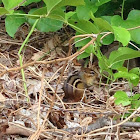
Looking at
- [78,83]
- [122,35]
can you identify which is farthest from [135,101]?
[78,83]

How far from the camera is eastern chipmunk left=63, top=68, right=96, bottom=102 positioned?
2610mm

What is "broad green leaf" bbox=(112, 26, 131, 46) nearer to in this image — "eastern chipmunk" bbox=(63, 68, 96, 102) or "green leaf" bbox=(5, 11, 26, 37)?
"eastern chipmunk" bbox=(63, 68, 96, 102)

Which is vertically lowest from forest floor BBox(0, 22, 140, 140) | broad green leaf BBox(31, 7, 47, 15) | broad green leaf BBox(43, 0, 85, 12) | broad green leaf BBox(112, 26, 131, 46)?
forest floor BBox(0, 22, 140, 140)

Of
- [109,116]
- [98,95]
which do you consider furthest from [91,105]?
[109,116]

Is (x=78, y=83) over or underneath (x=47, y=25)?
underneath

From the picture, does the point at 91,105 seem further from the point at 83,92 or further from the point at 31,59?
the point at 31,59

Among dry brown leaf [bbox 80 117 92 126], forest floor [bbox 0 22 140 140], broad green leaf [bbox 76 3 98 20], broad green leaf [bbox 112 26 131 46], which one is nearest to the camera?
broad green leaf [bbox 112 26 131 46]

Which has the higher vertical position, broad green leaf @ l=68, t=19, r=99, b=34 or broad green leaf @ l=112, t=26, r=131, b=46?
broad green leaf @ l=68, t=19, r=99, b=34

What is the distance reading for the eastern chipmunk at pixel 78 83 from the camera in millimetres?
2610

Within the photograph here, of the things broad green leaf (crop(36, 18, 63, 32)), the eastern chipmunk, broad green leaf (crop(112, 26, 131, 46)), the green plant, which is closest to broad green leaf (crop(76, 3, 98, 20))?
the green plant

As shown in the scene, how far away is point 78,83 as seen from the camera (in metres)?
2.73

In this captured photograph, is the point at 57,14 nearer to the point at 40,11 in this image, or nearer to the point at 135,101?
the point at 40,11

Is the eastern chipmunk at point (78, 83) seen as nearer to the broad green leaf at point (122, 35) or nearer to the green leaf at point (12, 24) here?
the green leaf at point (12, 24)

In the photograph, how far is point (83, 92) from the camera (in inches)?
105
